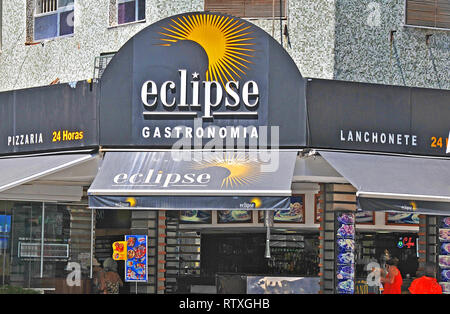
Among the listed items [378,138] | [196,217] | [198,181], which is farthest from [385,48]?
[196,217]

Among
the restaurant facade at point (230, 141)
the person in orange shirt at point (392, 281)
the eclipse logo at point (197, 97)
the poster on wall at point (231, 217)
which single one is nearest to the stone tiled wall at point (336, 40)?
the restaurant facade at point (230, 141)

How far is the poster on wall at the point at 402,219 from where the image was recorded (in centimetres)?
1848

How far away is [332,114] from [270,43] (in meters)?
1.69

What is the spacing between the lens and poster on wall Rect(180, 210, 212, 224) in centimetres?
1884

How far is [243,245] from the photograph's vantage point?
20.1 metres

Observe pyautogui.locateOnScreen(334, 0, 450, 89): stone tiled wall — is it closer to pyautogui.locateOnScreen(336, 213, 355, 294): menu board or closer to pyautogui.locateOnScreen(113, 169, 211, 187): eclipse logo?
pyautogui.locateOnScreen(336, 213, 355, 294): menu board

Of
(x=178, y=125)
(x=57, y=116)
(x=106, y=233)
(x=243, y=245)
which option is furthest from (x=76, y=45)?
(x=243, y=245)

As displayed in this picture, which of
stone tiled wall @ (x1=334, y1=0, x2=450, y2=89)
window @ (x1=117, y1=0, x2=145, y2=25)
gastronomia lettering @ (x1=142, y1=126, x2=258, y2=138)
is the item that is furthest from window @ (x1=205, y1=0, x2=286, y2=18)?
gastronomia lettering @ (x1=142, y1=126, x2=258, y2=138)

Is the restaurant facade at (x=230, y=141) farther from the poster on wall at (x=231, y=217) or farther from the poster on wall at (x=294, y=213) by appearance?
the poster on wall at (x=231, y=217)

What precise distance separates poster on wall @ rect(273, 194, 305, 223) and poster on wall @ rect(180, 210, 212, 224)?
162cm

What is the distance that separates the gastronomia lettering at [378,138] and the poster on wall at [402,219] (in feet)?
10.1

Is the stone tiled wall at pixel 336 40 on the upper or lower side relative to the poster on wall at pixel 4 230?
upper

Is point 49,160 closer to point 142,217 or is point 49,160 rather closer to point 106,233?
point 142,217

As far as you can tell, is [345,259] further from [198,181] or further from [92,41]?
[92,41]
